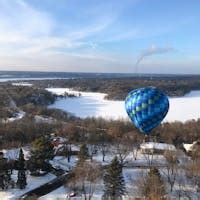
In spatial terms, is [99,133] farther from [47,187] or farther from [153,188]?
[153,188]

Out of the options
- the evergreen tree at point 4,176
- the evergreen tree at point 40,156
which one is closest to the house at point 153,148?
the evergreen tree at point 40,156

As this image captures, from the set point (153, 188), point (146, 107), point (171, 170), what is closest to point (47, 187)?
point (153, 188)

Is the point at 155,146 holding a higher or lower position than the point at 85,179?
lower

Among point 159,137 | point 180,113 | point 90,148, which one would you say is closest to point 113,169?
point 90,148

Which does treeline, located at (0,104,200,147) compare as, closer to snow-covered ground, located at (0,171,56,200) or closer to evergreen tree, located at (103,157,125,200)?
snow-covered ground, located at (0,171,56,200)

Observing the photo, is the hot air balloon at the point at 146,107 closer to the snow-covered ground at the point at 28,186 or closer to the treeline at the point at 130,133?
the snow-covered ground at the point at 28,186

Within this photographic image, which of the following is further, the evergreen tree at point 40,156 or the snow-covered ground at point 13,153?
the snow-covered ground at point 13,153
